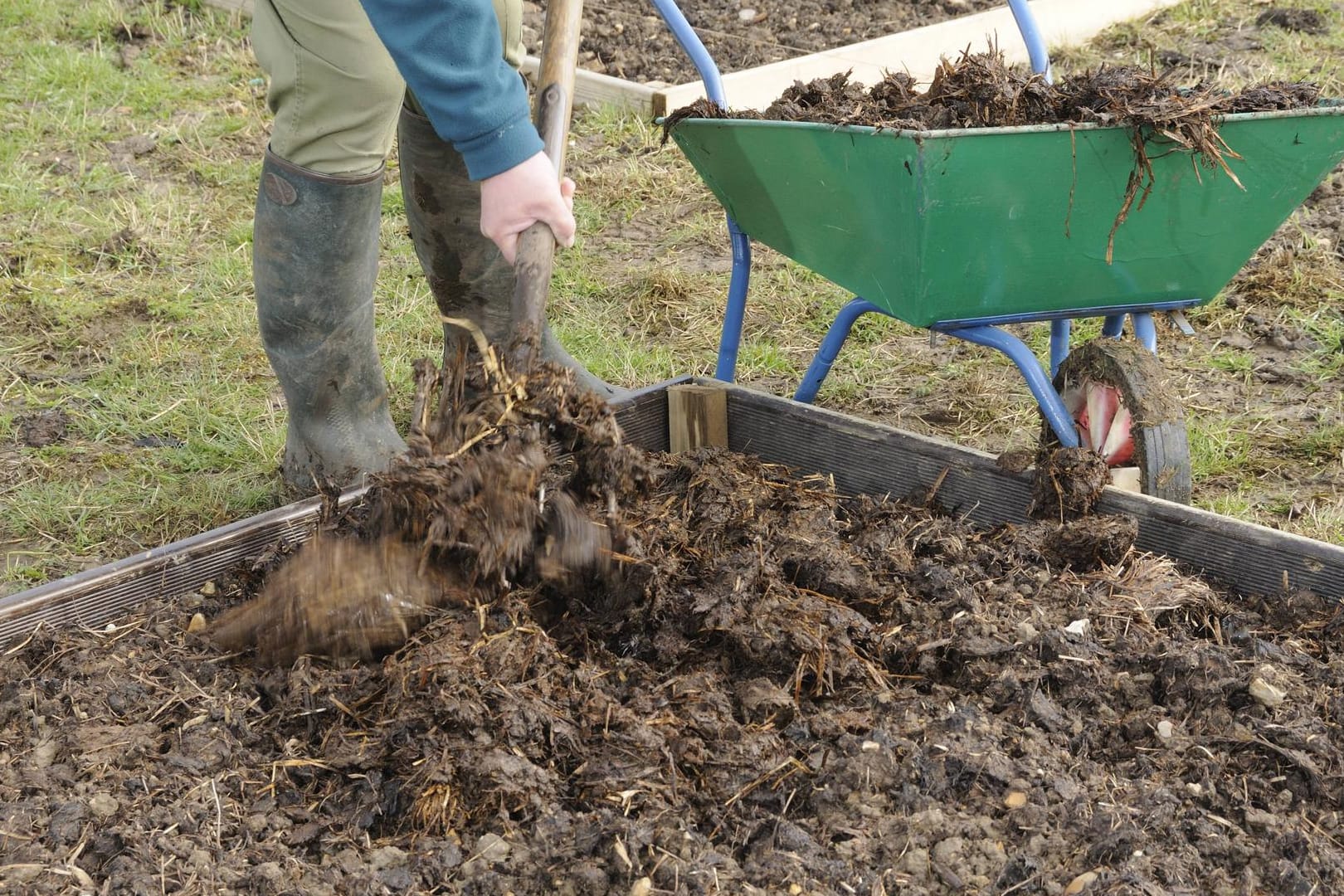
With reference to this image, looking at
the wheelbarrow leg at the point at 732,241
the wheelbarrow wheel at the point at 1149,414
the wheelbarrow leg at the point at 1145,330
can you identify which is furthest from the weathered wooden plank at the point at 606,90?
the wheelbarrow wheel at the point at 1149,414

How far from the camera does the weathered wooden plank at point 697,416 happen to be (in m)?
2.74

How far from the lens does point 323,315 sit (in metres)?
2.61

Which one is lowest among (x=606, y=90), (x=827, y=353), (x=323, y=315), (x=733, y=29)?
(x=827, y=353)

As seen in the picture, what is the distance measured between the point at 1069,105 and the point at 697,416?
3.23ft

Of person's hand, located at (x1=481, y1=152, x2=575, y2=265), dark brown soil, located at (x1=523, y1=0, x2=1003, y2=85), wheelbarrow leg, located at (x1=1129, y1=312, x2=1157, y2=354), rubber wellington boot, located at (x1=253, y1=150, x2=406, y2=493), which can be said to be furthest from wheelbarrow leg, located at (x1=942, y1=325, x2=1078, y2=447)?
dark brown soil, located at (x1=523, y1=0, x2=1003, y2=85)

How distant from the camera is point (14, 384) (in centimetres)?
352

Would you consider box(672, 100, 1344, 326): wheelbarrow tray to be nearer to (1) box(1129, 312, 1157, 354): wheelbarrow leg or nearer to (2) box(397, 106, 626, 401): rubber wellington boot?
(1) box(1129, 312, 1157, 354): wheelbarrow leg

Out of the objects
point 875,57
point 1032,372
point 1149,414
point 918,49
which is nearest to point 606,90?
point 875,57

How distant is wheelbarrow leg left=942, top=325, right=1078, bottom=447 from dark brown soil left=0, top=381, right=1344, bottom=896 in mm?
206

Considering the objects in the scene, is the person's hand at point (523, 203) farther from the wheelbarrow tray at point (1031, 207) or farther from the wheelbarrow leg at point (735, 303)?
the wheelbarrow leg at point (735, 303)

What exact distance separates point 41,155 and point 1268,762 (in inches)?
200

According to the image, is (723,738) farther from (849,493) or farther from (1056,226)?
(1056,226)

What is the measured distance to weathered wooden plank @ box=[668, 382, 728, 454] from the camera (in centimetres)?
274

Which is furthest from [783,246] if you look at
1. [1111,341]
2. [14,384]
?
[14,384]
